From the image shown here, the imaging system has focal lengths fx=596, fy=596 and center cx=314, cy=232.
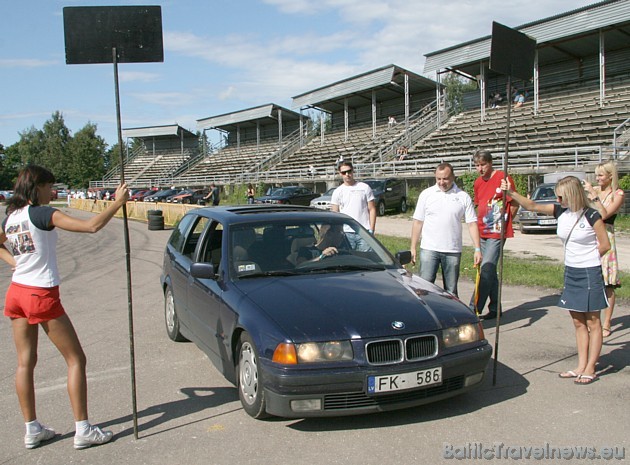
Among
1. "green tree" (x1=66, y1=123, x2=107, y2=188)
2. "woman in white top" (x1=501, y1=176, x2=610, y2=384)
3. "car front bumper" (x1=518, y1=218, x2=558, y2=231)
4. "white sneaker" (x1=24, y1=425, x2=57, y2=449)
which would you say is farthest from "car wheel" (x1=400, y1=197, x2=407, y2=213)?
"green tree" (x1=66, y1=123, x2=107, y2=188)

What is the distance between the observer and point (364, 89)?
43375mm

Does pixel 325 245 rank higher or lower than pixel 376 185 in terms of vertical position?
lower

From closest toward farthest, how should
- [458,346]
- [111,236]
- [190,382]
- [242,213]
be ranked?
1. [458,346]
2. [190,382]
3. [242,213]
4. [111,236]

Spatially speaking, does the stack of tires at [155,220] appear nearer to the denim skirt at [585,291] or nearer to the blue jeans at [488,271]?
the blue jeans at [488,271]

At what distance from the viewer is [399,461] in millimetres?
3480

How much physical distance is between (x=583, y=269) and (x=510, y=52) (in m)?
1.89

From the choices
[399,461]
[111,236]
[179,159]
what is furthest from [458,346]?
[179,159]

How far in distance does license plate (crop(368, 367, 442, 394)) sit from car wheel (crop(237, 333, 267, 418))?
75 centimetres

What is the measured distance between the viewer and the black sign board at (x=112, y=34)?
399 cm

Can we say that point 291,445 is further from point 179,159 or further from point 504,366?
point 179,159

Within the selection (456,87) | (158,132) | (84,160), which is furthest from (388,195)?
(456,87)

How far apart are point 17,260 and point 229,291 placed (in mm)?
1555

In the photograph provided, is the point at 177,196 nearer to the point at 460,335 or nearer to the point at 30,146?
the point at 460,335

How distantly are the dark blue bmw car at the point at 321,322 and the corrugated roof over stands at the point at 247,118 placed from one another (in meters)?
51.6
